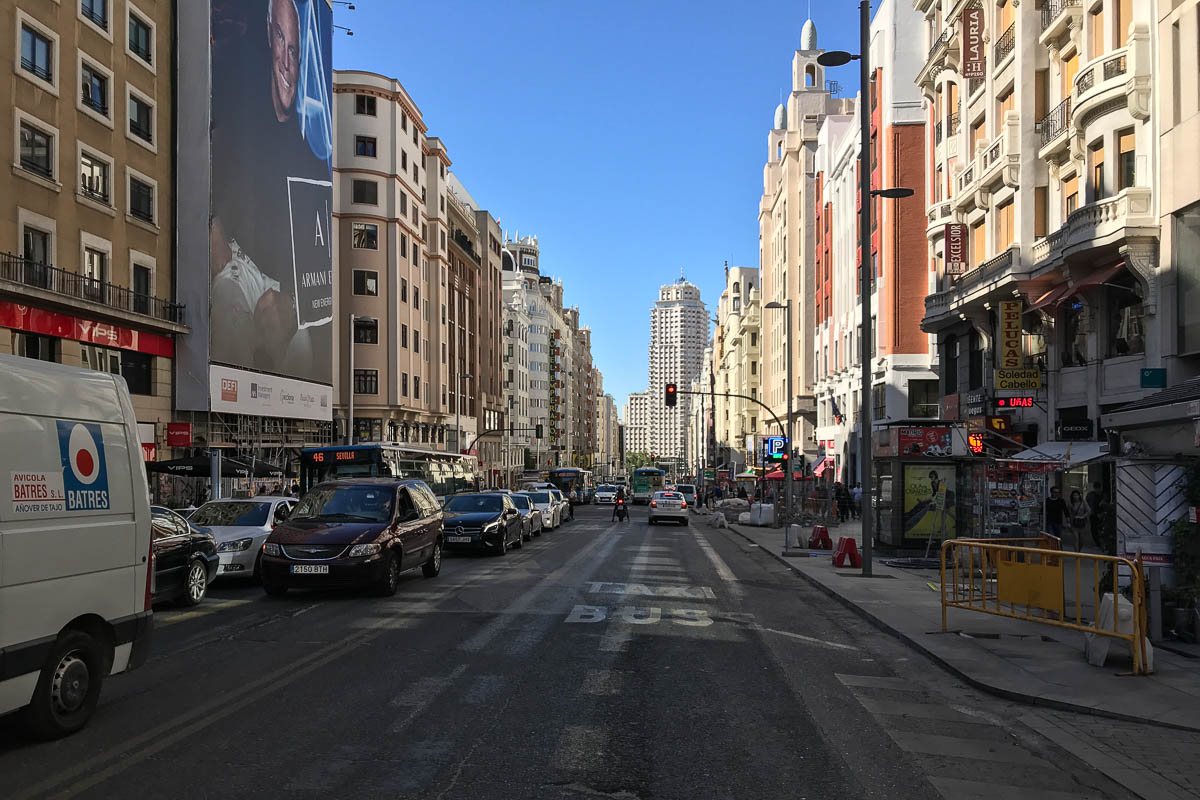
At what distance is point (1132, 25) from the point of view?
2259 centimetres

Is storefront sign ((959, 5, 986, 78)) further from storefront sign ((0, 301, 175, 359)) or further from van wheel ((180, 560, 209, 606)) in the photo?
storefront sign ((0, 301, 175, 359))

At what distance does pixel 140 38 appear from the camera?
33125 millimetres

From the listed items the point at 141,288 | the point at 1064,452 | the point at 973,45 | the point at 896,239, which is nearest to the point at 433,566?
the point at 1064,452

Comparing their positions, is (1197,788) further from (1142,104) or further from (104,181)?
(104,181)

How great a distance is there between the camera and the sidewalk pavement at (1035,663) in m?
8.05

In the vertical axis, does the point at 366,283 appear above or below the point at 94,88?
below

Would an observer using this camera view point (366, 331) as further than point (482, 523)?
Yes

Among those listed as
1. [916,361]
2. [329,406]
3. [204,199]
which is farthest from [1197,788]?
[329,406]

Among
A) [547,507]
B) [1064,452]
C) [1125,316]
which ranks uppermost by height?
[1125,316]

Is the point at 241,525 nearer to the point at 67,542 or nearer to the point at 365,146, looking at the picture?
the point at 67,542

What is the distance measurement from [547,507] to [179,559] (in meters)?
23.3

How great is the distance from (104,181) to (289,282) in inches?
543

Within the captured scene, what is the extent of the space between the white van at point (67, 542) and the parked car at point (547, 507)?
26640 millimetres

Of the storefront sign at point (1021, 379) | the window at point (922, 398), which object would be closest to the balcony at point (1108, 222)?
the storefront sign at point (1021, 379)
